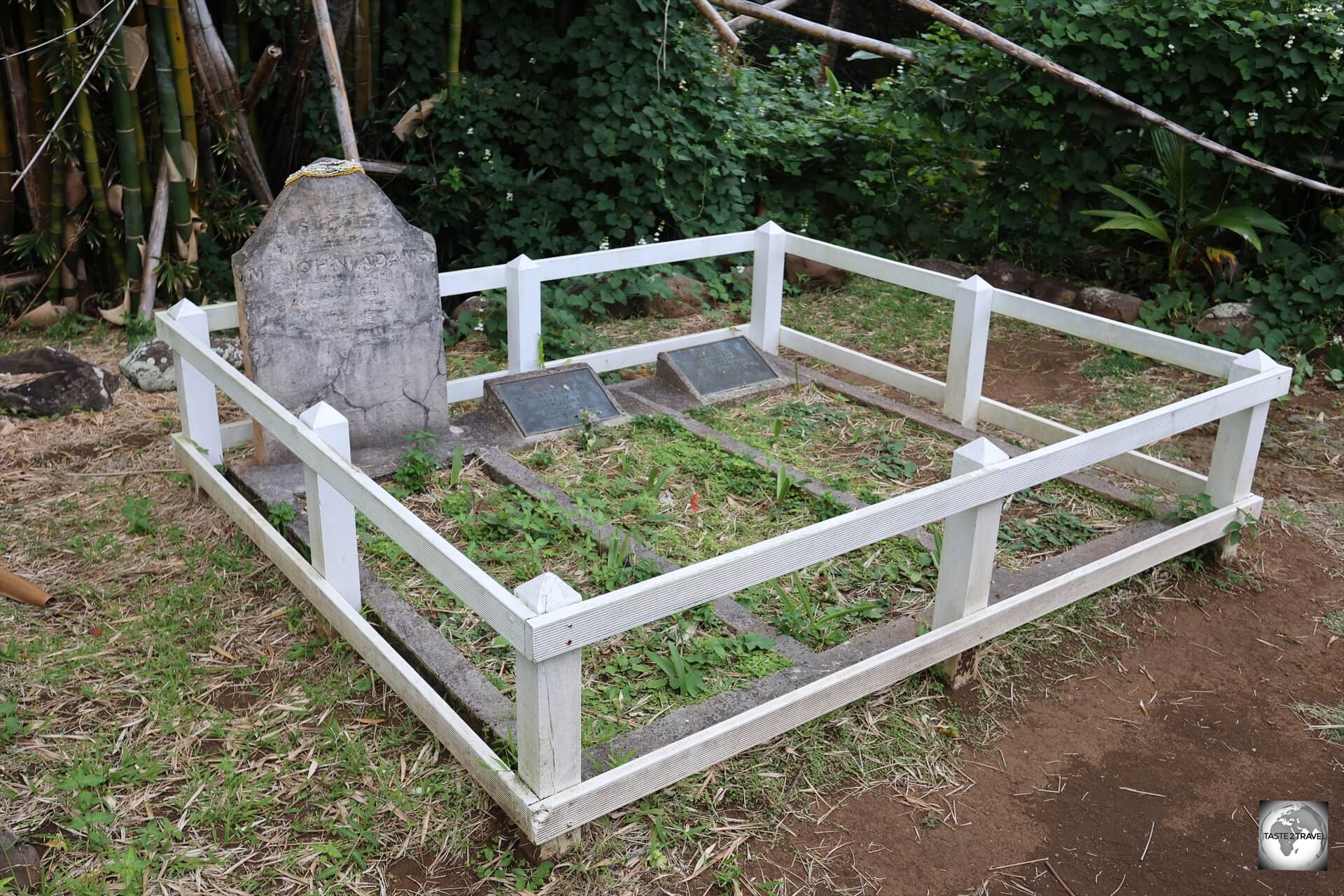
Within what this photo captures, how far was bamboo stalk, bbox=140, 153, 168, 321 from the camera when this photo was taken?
23.0ft

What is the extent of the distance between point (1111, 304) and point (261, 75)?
554 cm

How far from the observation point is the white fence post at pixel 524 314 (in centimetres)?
564

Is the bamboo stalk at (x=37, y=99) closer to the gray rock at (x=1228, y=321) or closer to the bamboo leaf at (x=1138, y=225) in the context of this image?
the bamboo leaf at (x=1138, y=225)

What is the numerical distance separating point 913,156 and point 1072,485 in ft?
14.3

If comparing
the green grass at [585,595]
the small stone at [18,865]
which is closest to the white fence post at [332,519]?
the green grass at [585,595]

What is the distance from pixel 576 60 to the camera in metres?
7.64

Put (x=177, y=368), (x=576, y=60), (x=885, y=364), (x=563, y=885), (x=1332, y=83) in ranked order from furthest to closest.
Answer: (x=576, y=60) → (x=1332, y=83) → (x=885, y=364) → (x=177, y=368) → (x=563, y=885)

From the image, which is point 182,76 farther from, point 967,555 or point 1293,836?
point 1293,836

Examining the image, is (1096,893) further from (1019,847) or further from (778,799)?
(778,799)

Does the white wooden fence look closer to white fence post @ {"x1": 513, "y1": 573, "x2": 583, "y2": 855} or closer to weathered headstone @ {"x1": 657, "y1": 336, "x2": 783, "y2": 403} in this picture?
white fence post @ {"x1": 513, "y1": 573, "x2": 583, "y2": 855}

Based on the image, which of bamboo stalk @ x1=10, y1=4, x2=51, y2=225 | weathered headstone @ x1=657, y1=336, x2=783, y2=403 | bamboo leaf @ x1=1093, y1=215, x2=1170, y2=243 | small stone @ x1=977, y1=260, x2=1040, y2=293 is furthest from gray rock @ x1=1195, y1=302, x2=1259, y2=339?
bamboo stalk @ x1=10, y1=4, x2=51, y2=225

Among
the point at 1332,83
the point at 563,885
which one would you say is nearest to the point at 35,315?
the point at 563,885

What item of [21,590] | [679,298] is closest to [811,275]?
[679,298]

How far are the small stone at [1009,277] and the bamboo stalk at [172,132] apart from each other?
203 inches
